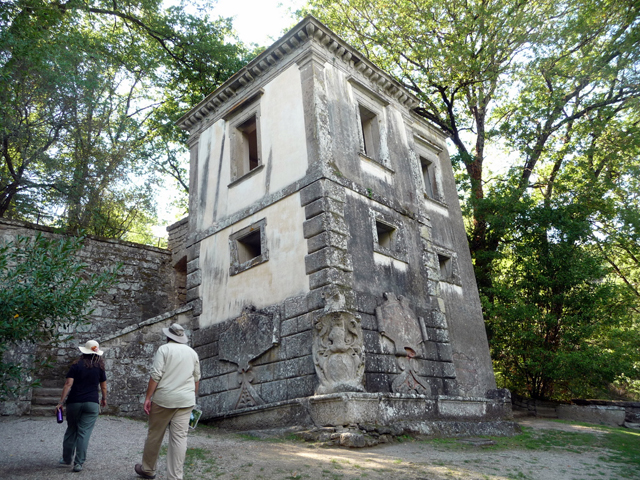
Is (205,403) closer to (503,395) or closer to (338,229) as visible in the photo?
(338,229)

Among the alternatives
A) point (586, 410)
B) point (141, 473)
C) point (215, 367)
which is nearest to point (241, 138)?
point (215, 367)

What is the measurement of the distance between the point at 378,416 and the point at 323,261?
2.81m

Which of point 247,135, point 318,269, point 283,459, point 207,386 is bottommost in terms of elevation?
point 283,459

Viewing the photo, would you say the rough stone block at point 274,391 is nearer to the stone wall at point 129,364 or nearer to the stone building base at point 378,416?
the stone building base at point 378,416

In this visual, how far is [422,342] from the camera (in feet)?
33.8

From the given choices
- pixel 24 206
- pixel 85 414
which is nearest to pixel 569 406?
pixel 85 414

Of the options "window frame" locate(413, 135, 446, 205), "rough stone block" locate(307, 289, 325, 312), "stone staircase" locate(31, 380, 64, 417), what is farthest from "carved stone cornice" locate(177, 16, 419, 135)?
"stone staircase" locate(31, 380, 64, 417)

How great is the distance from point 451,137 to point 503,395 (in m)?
11.0

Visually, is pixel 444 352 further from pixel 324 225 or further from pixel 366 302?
pixel 324 225

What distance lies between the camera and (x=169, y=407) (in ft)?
16.1

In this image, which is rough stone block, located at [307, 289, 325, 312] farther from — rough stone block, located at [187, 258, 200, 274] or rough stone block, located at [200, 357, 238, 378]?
rough stone block, located at [187, 258, 200, 274]

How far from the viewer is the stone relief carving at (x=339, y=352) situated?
26.6 feet

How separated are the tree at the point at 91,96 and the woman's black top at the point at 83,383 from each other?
7.79 metres

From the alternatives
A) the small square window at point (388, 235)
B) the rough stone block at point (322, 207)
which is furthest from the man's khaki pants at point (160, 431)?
the small square window at point (388, 235)
